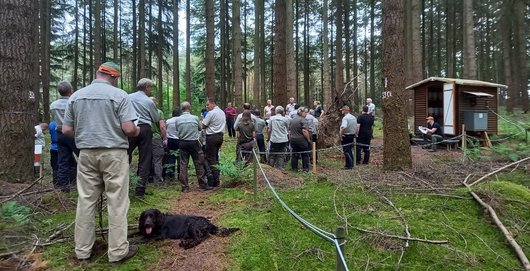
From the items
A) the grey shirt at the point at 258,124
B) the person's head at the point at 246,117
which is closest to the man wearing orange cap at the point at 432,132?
the grey shirt at the point at 258,124

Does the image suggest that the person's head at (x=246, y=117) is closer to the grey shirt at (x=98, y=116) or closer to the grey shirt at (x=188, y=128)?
the grey shirt at (x=188, y=128)

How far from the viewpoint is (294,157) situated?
33.0 feet

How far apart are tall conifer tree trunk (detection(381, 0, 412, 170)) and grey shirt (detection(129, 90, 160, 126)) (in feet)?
16.2

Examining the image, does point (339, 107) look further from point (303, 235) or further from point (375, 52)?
point (375, 52)

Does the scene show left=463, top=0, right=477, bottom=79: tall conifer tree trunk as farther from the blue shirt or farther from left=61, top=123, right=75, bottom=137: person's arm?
left=61, top=123, right=75, bottom=137: person's arm

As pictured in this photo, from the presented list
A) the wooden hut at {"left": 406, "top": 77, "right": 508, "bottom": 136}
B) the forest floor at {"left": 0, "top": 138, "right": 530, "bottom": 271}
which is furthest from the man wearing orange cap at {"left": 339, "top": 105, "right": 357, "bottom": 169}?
the wooden hut at {"left": 406, "top": 77, "right": 508, "bottom": 136}

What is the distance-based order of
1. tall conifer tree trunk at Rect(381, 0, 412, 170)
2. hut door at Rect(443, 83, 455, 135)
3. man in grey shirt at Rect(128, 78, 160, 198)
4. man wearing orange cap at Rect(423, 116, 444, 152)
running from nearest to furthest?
1. man in grey shirt at Rect(128, 78, 160, 198)
2. tall conifer tree trunk at Rect(381, 0, 412, 170)
3. man wearing orange cap at Rect(423, 116, 444, 152)
4. hut door at Rect(443, 83, 455, 135)

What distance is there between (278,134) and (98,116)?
684 centimetres

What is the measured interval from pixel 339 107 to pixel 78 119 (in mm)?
10639

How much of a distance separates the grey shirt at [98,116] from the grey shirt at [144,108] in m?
2.48

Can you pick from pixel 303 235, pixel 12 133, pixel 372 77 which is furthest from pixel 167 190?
pixel 372 77

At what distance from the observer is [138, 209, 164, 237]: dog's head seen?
4.12m

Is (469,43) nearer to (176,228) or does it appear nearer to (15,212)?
(176,228)

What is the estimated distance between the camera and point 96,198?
3.60 m
